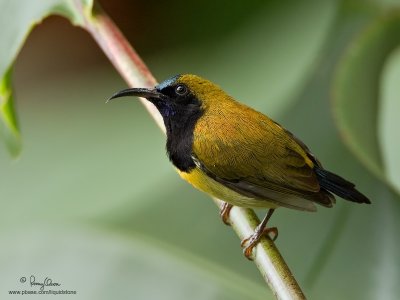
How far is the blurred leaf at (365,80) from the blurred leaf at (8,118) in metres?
0.55

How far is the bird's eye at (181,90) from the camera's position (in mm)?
1066

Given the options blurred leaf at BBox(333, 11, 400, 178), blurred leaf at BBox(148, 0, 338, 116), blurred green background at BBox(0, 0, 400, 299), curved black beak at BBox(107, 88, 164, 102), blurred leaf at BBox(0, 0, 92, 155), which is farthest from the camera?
blurred leaf at BBox(148, 0, 338, 116)

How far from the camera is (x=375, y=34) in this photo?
1.47 meters

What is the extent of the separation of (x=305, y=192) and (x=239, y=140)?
0.40 feet

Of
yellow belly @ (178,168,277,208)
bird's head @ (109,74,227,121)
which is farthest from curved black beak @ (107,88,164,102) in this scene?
yellow belly @ (178,168,277,208)

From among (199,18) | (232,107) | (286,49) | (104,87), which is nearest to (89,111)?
(104,87)

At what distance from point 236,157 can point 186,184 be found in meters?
0.46

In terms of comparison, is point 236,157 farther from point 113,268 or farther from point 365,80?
point 365,80

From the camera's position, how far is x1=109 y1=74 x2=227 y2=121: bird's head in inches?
41.4

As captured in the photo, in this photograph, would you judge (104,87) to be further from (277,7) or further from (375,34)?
(375,34)

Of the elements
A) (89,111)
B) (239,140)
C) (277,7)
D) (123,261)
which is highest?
(277,7)

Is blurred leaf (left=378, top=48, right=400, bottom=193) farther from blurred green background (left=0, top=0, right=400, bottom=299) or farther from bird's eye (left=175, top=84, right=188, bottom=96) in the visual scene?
bird's eye (left=175, top=84, right=188, bottom=96)

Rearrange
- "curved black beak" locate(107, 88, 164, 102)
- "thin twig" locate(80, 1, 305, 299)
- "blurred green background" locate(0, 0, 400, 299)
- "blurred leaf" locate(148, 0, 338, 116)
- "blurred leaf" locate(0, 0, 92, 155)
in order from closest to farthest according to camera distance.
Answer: "thin twig" locate(80, 1, 305, 299), "curved black beak" locate(107, 88, 164, 102), "blurred leaf" locate(0, 0, 92, 155), "blurred green background" locate(0, 0, 400, 299), "blurred leaf" locate(148, 0, 338, 116)

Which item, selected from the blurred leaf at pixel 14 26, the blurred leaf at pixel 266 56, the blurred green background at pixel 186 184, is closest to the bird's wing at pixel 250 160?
the blurred green background at pixel 186 184
